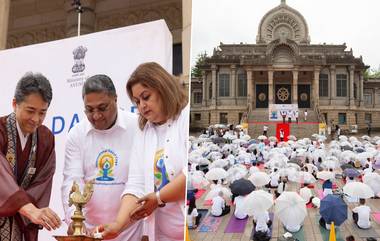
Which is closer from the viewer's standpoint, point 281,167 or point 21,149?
point 21,149

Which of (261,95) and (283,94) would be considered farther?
(283,94)

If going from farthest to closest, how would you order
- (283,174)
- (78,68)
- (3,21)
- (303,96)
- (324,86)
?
(324,86)
(303,96)
(283,174)
(3,21)
(78,68)

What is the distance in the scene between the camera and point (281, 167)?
13.0 meters

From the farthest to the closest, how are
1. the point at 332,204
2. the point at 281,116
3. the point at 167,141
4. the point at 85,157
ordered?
1. the point at 281,116
2. the point at 332,204
3. the point at 85,157
4. the point at 167,141

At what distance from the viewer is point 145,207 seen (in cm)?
284

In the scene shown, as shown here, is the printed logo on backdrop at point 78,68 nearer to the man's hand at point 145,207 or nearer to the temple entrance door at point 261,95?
the man's hand at point 145,207

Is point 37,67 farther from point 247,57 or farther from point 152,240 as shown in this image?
point 247,57

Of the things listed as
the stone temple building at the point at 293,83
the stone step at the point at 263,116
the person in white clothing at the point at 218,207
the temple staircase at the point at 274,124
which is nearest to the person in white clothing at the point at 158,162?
the person in white clothing at the point at 218,207

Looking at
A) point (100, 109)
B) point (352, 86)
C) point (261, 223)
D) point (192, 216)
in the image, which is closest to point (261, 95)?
point (352, 86)

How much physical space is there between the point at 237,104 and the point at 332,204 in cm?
1134

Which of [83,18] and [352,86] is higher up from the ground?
[352,86]

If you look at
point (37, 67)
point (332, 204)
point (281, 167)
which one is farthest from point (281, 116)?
point (37, 67)

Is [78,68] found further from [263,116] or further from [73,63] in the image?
[263,116]

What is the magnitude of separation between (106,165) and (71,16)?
3362mm
